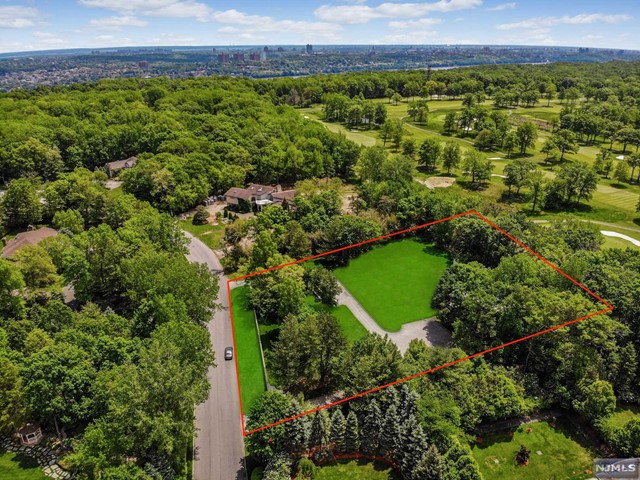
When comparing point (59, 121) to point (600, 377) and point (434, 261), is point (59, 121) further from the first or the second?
point (600, 377)

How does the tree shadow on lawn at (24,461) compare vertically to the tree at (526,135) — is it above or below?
below

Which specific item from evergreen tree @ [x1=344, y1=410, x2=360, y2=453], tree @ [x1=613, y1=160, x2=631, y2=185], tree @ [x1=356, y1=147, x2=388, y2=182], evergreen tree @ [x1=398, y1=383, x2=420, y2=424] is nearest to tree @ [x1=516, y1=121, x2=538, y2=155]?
tree @ [x1=613, y1=160, x2=631, y2=185]

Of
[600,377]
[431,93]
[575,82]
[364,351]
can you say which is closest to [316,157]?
[364,351]

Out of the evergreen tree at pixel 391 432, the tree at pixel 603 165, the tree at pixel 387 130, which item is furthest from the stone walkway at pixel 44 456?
the tree at pixel 603 165

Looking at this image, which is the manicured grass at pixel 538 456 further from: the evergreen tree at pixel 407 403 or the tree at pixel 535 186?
the tree at pixel 535 186

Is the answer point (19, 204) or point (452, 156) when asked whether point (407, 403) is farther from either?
point (452, 156)

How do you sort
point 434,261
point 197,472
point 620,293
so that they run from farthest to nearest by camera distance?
point 434,261 → point 620,293 → point 197,472
